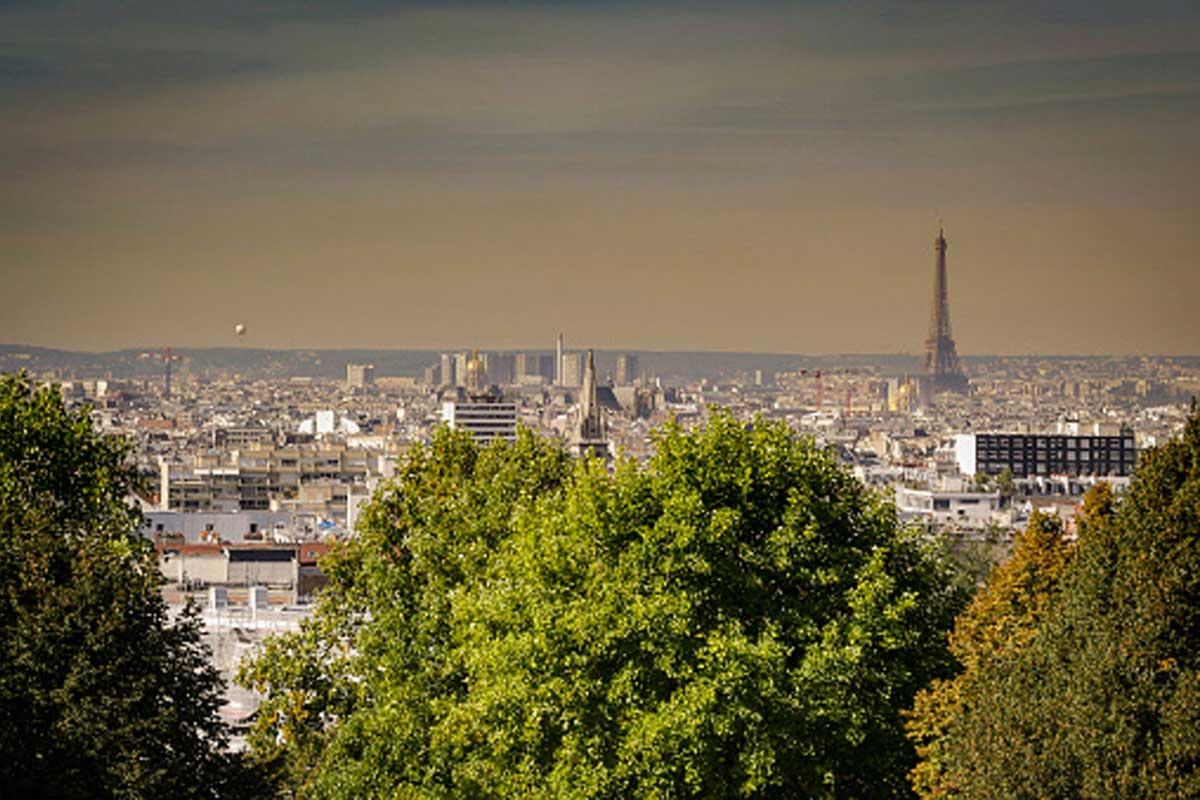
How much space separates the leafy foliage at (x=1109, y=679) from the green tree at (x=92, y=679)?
28.8ft

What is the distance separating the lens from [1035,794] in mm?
21250

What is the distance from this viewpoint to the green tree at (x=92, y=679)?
25281 millimetres

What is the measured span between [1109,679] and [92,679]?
454 inches

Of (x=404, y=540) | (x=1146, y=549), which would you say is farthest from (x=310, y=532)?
(x=1146, y=549)

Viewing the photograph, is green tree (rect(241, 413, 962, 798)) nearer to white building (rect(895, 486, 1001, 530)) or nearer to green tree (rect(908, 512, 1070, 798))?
green tree (rect(908, 512, 1070, 798))

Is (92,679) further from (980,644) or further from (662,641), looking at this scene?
(980,644)

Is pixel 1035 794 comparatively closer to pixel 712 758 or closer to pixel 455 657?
pixel 712 758

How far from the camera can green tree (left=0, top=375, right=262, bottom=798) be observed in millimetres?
25281

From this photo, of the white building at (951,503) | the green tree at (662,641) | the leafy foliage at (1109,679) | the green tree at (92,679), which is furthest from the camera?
the white building at (951,503)

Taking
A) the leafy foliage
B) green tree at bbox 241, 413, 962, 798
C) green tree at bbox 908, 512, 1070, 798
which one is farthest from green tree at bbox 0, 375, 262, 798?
the leafy foliage

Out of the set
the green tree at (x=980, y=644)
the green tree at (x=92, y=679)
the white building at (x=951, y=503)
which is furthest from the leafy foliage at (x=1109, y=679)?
the white building at (x=951, y=503)

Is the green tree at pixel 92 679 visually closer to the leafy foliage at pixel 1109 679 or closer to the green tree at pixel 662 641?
the green tree at pixel 662 641

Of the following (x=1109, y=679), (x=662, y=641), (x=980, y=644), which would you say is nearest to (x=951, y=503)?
(x=980, y=644)

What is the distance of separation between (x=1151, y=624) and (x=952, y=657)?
250 inches
